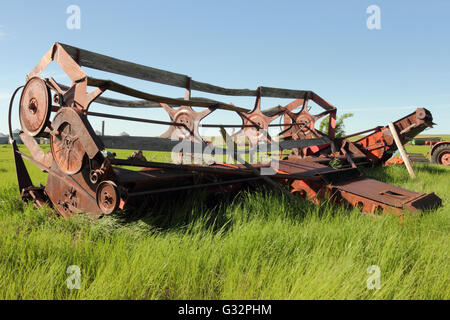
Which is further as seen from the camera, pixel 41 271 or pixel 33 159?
pixel 33 159

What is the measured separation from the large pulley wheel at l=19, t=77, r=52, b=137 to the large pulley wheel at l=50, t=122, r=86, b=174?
0.30 meters

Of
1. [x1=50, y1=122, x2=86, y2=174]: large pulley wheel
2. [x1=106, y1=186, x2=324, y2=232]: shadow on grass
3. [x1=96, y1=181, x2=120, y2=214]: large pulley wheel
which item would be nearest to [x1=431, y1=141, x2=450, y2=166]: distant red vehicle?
[x1=106, y1=186, x2=324, y2=232]: shadow on grass

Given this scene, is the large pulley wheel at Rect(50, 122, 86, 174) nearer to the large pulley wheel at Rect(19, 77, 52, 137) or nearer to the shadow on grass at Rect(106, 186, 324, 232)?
the large pulley wheel at Rect(19, 77, 52, 137)

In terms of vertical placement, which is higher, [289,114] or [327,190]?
[289,114]

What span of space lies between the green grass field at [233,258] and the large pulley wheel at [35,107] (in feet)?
3.53

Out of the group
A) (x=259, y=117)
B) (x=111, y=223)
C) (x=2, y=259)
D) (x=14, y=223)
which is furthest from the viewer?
(x=259, y=117)

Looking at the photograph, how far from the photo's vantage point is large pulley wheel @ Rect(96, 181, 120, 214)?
99.5 inches

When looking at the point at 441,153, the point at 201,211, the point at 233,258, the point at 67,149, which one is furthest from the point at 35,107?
the point at 441,153

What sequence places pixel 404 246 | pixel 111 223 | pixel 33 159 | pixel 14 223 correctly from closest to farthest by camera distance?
pixel 404 246 < pixel 111 223 < pixel 14 223 < pixel 33 159
